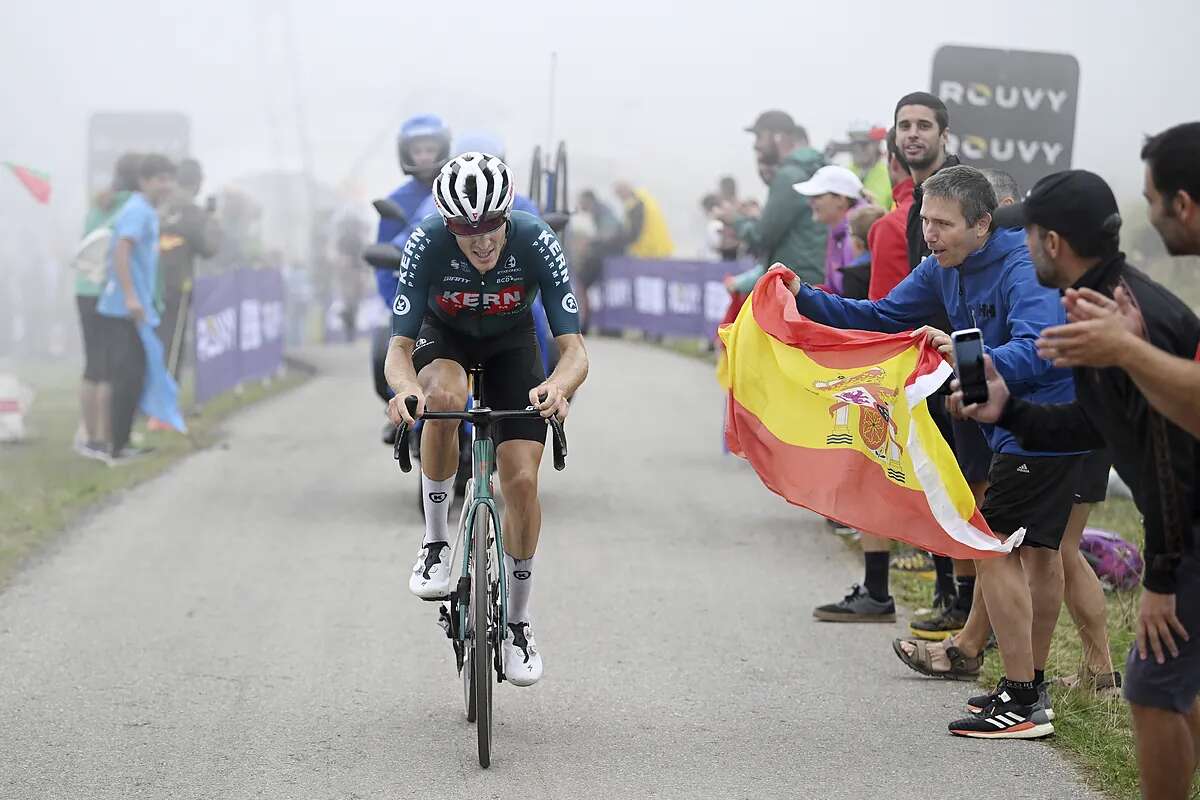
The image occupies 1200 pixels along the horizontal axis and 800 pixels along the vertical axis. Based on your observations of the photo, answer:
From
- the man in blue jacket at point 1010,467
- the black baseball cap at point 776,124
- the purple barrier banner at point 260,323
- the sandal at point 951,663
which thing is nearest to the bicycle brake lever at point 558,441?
the man in blue jacket at point 1010,467

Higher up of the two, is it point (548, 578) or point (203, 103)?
point (203, 103)

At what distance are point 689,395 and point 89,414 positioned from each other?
23.2ft

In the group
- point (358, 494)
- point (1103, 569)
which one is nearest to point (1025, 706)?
point (1103, 569)

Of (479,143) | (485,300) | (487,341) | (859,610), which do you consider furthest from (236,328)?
(485,300)

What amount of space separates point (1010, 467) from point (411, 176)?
6.13 metres

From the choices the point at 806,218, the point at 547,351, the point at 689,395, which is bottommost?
the point at 689,395

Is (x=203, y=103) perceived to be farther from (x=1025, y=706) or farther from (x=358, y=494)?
(x=1025, y=706)

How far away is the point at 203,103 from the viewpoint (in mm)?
38688

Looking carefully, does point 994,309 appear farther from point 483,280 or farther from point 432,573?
point 432,573

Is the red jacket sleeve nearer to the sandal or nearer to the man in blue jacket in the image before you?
the man in blue jacket

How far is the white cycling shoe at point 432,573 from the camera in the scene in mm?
6352

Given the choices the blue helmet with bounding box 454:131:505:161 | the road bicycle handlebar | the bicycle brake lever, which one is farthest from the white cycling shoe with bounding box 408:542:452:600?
the blue helmet with bounding box 454:131:505:161

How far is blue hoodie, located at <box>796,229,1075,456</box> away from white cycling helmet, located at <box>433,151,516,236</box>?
1.35 meters

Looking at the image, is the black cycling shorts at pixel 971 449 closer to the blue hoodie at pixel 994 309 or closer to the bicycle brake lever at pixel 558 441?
the blue hoodie at pixel 994 309
